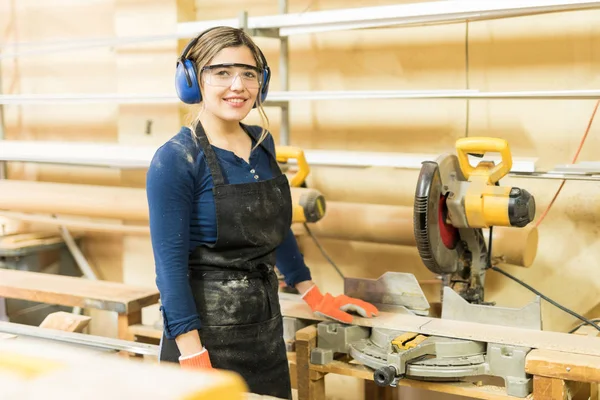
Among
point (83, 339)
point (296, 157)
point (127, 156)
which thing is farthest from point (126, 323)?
point (296, 157)

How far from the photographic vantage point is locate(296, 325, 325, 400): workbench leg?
211cm

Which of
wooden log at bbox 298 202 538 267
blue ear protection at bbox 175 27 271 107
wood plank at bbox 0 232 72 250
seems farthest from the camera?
wood plank at bbox 0 232 72 250

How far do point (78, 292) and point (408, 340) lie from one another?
50.7 inches

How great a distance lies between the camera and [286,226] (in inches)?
79.2

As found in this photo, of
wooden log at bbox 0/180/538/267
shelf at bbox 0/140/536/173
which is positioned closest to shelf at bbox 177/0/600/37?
shelf at bbox 0/140/536/173

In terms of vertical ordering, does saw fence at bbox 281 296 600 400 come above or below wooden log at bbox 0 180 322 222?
below

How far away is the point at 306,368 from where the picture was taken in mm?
2115

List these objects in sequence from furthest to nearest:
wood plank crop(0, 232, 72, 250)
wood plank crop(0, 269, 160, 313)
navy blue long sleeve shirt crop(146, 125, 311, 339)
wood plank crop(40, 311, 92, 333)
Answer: wood plank crop(0, 232, 72, 250) < wood plank crop(0, 269, 160, 313) < wood plank crop(40, 311, 92, 333) < navy blue long sleeve shirt crop(146, 125, 311, 339)

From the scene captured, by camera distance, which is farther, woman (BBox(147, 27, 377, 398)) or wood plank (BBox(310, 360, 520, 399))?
wood plank (BBox(310, 360, 520, 399))

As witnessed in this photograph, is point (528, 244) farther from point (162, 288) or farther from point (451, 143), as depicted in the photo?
point (162, 288)

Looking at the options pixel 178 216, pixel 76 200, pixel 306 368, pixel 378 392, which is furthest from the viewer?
pixel 76 200

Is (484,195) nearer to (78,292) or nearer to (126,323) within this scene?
(126,323)

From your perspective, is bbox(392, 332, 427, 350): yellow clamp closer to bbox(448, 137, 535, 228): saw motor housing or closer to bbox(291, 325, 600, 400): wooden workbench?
bbox(291, 325, 600, 400): wooden workbench

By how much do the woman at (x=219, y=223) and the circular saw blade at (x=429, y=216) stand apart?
37cm
